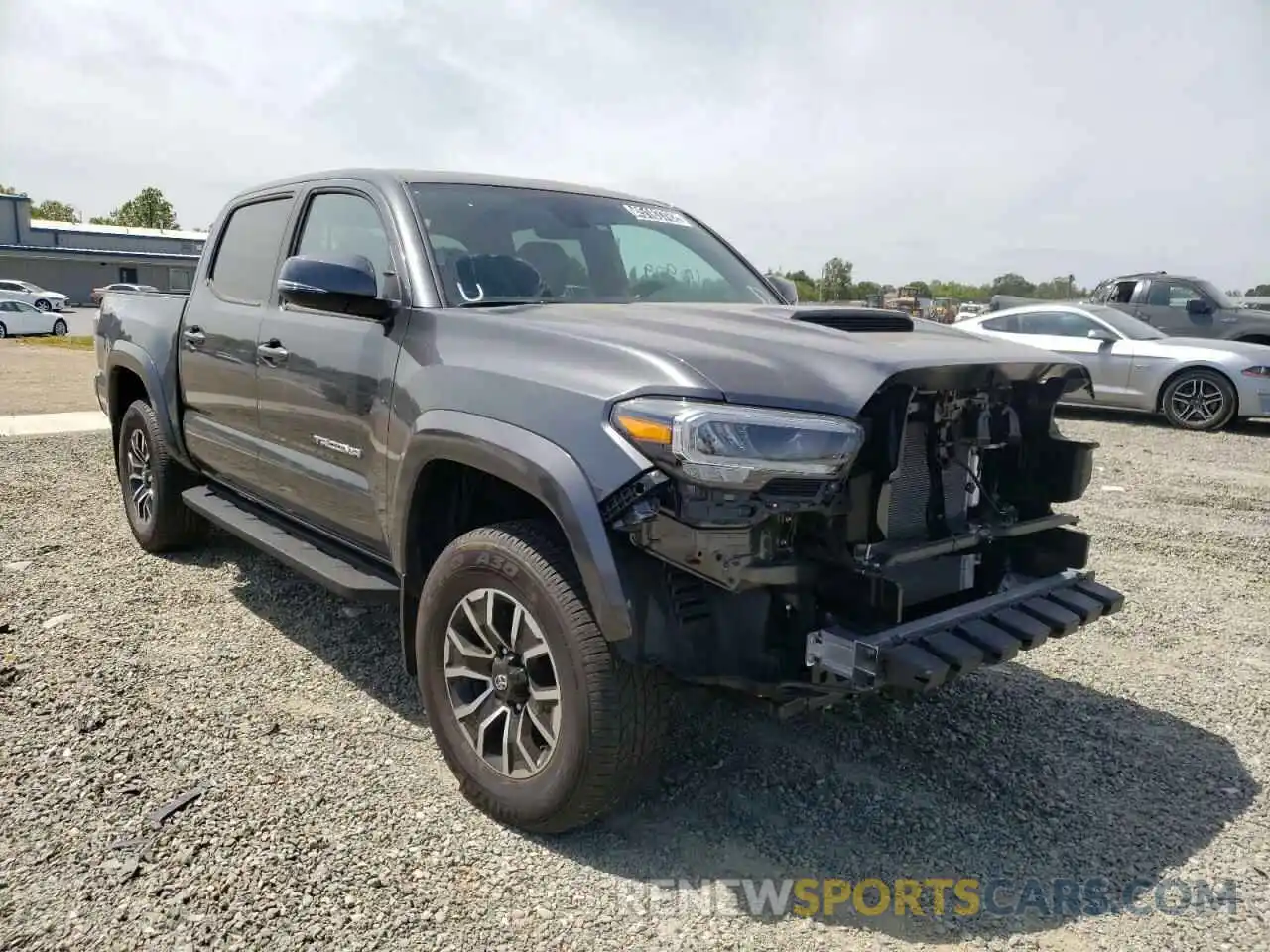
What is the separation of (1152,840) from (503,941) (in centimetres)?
191

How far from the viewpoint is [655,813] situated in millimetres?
3070

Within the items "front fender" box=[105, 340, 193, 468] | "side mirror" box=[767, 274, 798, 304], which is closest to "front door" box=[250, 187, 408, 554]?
"front fender" box=[105, 340, 193, 468]

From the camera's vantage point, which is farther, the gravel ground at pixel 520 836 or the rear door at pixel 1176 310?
the rear door at pixel 1176 310

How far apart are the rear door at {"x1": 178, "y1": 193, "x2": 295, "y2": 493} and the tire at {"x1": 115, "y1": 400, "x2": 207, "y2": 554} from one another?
0.34 m

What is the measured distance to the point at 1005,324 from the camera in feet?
42.6

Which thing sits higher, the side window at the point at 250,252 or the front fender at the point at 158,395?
the side window at the point at 250,252

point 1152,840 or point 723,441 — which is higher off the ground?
point 723,441

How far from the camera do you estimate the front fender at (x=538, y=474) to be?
251 centimetres

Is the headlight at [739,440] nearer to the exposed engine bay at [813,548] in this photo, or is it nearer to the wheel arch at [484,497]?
the exposed engine bay at [813,548]

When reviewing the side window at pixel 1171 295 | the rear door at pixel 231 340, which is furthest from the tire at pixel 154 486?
the side window at pixel 1171 295

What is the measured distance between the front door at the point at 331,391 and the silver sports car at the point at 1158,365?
8308 millimetres

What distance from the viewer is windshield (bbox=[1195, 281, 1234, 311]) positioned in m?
Result: 14.0

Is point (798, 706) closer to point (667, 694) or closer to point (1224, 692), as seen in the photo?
point (667, 694)

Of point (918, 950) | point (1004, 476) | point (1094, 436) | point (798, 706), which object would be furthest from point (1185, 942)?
point (1094, 436)
